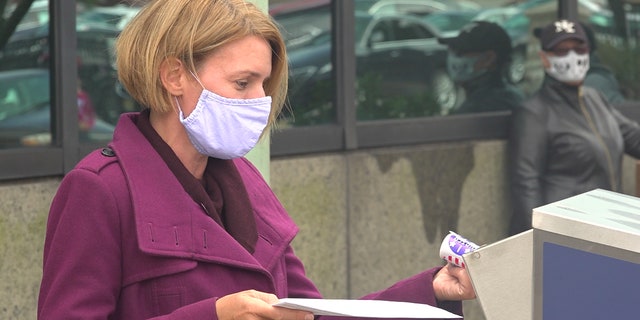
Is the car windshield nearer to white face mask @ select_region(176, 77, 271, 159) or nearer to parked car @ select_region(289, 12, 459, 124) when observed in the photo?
parked car @ select_region(289, 12, 459, 124)

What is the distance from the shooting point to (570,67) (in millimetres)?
6609

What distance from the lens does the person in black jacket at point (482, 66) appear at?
7062 mm

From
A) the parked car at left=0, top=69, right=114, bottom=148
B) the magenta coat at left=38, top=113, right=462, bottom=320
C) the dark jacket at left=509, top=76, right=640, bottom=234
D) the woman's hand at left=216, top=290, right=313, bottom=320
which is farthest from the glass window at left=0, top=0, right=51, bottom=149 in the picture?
the woman's hand at left=216, top=290, right=313, bottom=320

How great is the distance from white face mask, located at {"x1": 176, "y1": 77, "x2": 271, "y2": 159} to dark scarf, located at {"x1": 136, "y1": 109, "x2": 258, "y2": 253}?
1.9 inches

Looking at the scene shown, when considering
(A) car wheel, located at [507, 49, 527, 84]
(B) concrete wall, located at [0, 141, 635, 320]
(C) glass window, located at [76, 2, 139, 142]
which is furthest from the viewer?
(A) car wheel, located at [507, 49, 527, 84]

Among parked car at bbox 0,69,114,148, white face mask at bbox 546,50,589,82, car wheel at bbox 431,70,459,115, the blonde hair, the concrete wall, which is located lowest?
the concrete wall

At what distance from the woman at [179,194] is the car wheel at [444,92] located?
4181 millimetres

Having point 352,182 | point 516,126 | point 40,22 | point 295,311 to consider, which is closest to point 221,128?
point 295,311

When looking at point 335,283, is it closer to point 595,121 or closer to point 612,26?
point 595,121

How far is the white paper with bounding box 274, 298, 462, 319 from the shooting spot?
2277 millimetres

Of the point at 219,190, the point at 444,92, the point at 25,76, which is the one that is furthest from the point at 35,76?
the point at 219,190

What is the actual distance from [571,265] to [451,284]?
666mm

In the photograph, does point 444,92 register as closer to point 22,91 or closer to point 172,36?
point 22,91

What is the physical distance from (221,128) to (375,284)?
158 inches
